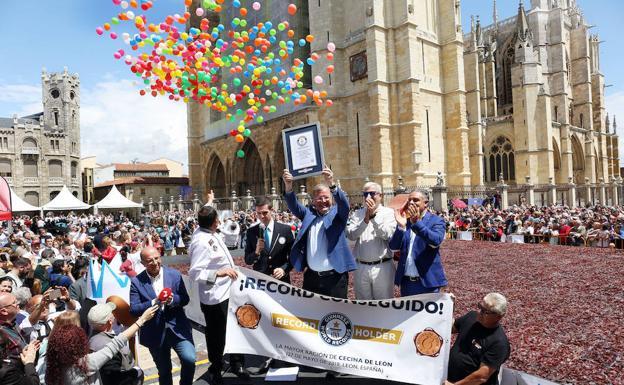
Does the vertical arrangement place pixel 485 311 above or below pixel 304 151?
below

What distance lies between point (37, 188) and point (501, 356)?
65.7 metres

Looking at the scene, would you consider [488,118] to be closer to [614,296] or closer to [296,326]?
[614,296]

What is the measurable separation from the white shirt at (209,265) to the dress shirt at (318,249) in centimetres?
93

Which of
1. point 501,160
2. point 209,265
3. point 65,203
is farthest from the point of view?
point 501,160

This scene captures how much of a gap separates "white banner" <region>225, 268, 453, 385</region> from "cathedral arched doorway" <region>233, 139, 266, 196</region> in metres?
35.9

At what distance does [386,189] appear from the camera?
89.4ft

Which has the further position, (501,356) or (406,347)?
(406,347)

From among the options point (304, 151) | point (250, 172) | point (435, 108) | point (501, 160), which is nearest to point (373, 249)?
point (304, 151)

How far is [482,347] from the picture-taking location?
12.0 ft

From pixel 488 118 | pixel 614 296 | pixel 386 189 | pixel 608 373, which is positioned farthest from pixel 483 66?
pixel 608 373

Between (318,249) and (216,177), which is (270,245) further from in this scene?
(216,177)

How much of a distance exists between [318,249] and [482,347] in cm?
195

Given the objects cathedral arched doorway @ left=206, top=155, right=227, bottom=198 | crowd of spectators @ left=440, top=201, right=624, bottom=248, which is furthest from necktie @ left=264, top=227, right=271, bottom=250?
cathedral arched doorway @ left=206, top=155, right=227, bottom=198

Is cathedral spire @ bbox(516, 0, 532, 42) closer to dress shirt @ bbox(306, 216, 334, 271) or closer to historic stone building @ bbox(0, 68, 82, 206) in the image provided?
dress shirt @ bbox(306, 216, 334, 271)
